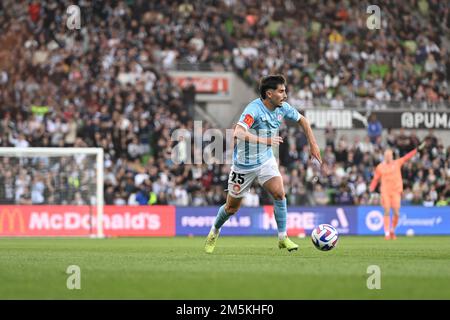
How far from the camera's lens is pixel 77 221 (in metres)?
26.2

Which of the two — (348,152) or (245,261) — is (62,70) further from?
(245,261)

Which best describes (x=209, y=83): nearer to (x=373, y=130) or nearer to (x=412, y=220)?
(x=373, y=130)

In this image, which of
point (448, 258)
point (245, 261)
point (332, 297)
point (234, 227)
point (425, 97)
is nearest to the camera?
point (332, 297)

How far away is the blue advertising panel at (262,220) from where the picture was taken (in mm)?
28094

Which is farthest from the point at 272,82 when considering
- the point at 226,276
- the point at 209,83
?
the point at 209,83

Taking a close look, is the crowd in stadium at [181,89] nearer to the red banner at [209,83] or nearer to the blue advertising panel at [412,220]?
the red banner at [209,83]

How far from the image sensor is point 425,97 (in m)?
33.6

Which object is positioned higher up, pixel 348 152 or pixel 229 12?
pixel 229 12

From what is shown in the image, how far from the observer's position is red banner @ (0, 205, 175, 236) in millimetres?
25812

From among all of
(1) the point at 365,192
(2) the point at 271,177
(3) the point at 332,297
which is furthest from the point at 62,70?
(3) the point at 332,297

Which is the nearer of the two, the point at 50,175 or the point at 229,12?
the point at 50,175

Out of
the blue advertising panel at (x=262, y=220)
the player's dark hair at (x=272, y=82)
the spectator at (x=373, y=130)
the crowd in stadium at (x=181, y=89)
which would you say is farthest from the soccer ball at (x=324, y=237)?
the spectator at (x=373, y=130)

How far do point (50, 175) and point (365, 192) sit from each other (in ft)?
33.0

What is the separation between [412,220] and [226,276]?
1997 cm
